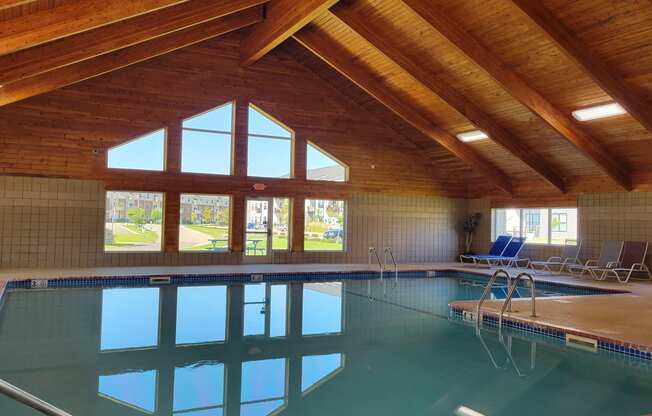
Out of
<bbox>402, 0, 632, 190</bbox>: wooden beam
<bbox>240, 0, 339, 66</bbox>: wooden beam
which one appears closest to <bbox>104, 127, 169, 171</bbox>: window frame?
<bbox>240, 0, 339, 66</bbox>: wooden beam

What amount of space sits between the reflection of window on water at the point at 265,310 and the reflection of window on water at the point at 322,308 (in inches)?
11.7

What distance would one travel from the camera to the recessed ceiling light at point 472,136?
11188 millimetres

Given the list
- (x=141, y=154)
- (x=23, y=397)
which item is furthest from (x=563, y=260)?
(x=23, y=397)

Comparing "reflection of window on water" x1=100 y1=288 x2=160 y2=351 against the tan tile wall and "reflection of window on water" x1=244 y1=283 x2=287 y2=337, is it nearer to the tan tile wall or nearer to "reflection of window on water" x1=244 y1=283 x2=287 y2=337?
"reflection of window on water" x1=244 y1=283 x2=287 y2=337

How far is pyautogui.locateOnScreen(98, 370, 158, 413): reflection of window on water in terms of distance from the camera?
3.66 m

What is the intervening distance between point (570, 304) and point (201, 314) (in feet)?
15.5

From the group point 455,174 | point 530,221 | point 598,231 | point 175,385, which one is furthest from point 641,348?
point 455,174

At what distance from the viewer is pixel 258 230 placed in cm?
1220

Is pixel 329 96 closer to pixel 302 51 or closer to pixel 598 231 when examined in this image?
pixel 302 51

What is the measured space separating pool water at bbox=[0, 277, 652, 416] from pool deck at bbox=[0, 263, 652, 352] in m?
0.28

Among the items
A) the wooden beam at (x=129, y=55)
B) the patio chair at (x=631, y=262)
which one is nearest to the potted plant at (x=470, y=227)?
the patio chair at (x=631, y=262)

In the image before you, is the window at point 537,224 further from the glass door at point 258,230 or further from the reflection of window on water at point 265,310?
the reflection of window on water at point 265,310

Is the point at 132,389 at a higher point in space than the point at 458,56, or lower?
lower

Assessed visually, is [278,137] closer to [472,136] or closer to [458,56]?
[472,136]
